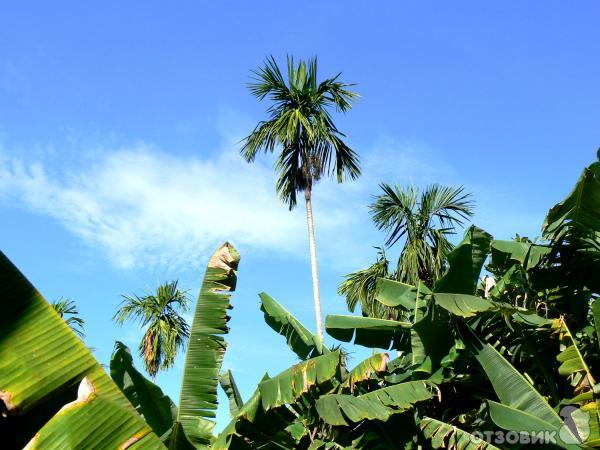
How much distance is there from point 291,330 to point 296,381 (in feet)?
7.35

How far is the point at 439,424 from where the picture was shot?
657 centimetres

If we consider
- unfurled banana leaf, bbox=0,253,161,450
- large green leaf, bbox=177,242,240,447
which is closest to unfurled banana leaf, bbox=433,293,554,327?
large green leaf, bbox=177,242,240,447

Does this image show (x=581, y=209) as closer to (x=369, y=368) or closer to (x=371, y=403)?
(x=369, y=368)

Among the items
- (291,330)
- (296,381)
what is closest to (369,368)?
(296,381)

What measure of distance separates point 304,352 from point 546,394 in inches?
129

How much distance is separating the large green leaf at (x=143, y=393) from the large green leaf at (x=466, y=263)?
318cm

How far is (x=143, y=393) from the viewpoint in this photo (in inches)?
233

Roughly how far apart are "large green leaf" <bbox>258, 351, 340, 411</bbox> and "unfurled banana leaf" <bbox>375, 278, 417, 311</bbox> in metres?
2.26

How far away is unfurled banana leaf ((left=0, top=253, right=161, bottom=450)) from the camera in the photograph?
3.36m

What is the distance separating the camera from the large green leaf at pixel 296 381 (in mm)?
5395

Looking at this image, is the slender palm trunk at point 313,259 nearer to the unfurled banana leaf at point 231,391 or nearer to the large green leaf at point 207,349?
the unfurled banana leaf at point 231,391

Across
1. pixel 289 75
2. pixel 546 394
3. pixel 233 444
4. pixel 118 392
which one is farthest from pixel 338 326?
pixel 289 75

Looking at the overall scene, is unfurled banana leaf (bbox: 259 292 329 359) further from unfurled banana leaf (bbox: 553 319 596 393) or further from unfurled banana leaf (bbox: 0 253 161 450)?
unfurled banana leaf (bbox: 0 253 161 450)

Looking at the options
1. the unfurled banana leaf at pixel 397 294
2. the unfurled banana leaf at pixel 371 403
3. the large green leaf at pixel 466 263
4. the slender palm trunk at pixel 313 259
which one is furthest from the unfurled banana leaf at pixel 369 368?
the slender palm trunk at pixel 313 259
